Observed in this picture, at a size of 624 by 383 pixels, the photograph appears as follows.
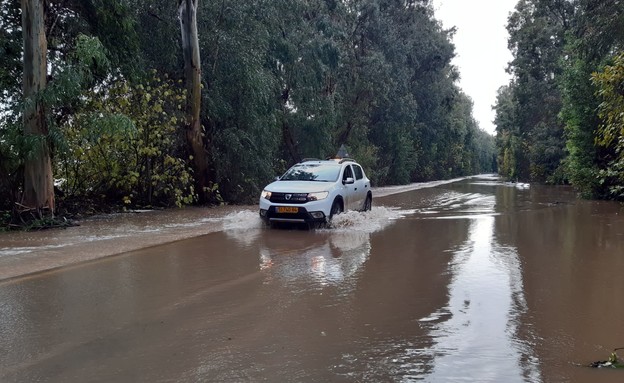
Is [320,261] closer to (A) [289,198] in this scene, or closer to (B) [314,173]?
(A) [289,198]

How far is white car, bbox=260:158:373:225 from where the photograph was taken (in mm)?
12602

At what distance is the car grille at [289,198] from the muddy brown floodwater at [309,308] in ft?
4.20

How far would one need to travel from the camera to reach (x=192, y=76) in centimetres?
1831

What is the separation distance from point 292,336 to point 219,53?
1674 cm

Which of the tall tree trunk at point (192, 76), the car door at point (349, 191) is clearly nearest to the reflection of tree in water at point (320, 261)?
the car door at point (349, 191)

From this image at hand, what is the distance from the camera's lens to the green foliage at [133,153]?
15.9 meters

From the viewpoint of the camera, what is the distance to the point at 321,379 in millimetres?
4082

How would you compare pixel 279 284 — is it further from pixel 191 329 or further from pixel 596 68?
pixel 596 68

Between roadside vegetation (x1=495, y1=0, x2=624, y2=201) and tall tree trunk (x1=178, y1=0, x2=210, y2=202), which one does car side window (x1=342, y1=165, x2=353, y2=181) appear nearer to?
roadside vegetation (x1=495, y1=0, x2=624, y2=201)

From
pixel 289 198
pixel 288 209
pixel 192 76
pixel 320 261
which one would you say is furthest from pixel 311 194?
pixel 192 76

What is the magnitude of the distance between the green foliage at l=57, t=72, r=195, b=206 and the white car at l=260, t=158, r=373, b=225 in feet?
15.7

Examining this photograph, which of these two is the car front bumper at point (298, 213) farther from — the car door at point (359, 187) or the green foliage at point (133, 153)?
the green foliage at point (133, 153)

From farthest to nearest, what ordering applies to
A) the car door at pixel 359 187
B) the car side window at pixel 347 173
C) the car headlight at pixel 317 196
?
1. the car door at pixel 359 187
2. the car side window at pixel 347 173
3. the car headlight at pixel 317 196

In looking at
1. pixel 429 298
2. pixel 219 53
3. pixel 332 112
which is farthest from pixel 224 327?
pixel 332 112
